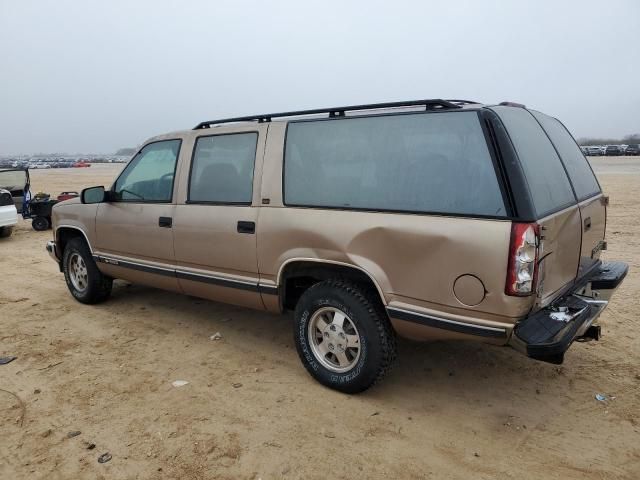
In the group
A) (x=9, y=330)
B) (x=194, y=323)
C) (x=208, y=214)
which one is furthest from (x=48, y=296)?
(x=208, y=214)

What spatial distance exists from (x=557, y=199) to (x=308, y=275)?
68.6 inches

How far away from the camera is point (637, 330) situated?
4.38m

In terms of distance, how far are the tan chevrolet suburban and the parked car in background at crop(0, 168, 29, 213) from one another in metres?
9.37

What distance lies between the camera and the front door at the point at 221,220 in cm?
381

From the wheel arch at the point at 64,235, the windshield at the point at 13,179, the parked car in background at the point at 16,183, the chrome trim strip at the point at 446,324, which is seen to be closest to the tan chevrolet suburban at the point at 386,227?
the chrome trim strip at the point at 446,324

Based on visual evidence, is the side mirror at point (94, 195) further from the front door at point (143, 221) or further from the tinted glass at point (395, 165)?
the tinted glass at point (395, 165)

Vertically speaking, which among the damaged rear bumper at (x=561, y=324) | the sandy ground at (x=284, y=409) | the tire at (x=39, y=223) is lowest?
the sandy ground at (x=284, y=409)

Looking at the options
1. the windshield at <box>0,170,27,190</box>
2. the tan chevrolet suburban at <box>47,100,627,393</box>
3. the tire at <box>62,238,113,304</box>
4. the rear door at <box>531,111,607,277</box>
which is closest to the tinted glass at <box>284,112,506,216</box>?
the tan chevrolet suburban at <box>47,100,627,393</box>

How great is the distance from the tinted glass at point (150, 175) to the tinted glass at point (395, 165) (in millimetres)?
1389

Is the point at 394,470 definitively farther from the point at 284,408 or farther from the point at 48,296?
the point at 48,296

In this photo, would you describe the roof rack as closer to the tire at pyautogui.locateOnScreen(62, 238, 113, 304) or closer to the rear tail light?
the rear tail light

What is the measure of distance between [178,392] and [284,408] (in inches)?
32.8

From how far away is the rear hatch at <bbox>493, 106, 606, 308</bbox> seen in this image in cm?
279

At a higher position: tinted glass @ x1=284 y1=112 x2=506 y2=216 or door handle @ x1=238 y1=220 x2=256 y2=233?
tinted glass @ x1=284 y1=112 x2=506 y2=216
